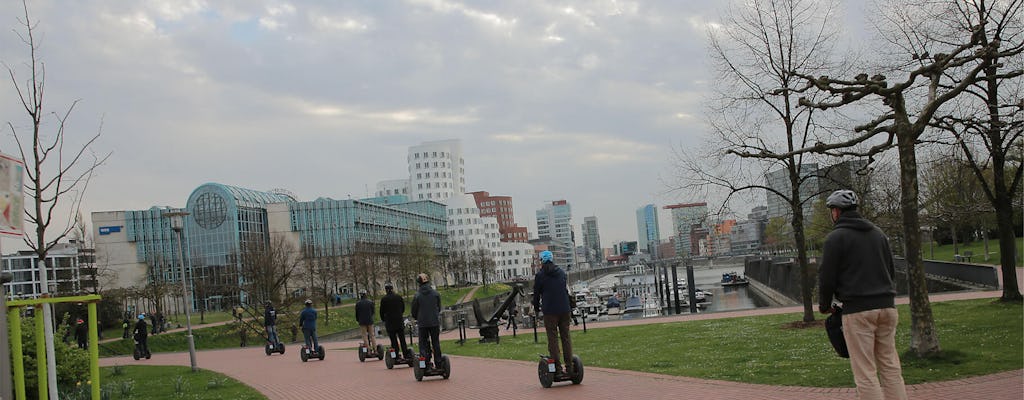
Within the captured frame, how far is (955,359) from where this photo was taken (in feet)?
34.7

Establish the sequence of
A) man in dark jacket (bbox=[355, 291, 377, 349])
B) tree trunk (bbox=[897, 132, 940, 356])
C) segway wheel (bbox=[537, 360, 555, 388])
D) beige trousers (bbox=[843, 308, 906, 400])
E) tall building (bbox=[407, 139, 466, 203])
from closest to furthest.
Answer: beige trousers (bbox=[843, 308, 906, 400]), tree trunk (bbox=[897, 132, 940, 356]), segway wheel (bbox=[537, 360, 555, 388]), man in dark jacket (bbox=[355, 291, 377, 349]), tall building (bbox=[407, 139, 466, 203])

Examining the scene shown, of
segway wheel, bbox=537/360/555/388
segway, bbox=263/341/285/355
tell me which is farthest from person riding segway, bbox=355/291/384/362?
segway wheel, bbox=537/360/555/388

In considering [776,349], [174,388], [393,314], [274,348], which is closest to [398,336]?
[393,314]

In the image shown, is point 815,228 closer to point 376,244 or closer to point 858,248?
point 858,248

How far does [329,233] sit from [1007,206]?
88.6m

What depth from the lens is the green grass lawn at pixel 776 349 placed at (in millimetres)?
10359

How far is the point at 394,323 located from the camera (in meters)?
16.0

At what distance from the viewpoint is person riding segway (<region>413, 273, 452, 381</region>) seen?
1353cm

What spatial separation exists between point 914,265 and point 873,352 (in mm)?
5999

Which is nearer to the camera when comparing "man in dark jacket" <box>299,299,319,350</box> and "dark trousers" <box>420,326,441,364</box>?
"dark trousers" <box>420,326,441,364</box>

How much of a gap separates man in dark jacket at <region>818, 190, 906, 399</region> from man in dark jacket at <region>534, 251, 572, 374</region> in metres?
5.05

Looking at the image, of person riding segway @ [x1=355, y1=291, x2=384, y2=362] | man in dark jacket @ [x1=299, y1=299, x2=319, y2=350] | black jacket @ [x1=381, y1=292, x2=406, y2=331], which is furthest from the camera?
man in dark jacket @ [x1=299, y1=299, x2=319, y2=350]

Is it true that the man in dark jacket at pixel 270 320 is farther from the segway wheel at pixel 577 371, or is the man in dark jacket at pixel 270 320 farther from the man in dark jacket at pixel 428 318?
the segway wheel at pixel 577 371

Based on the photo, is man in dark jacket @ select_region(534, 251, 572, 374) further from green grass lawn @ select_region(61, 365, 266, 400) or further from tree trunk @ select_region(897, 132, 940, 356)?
green grass lawn @ select_region(61, 365, 266, 400)
